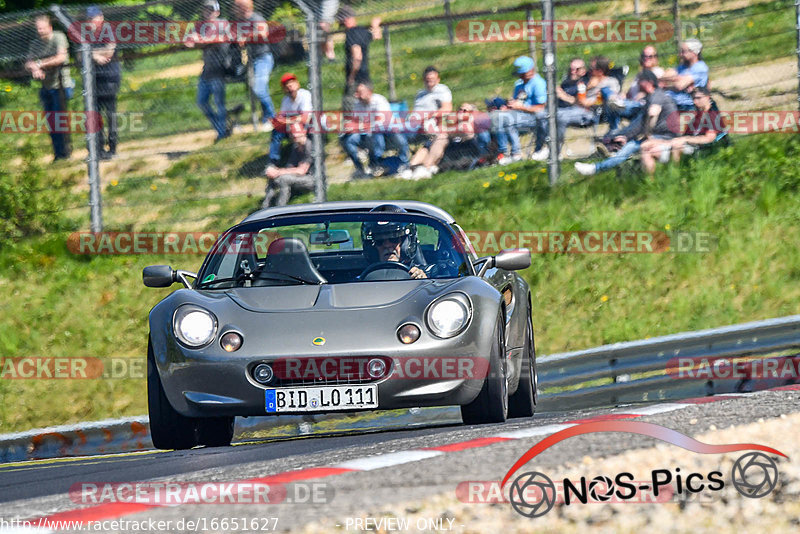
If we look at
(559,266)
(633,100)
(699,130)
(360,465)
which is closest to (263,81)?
(559,266)

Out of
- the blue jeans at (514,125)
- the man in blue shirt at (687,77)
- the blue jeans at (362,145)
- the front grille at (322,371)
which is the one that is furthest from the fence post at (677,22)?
the front grille at (322,371)

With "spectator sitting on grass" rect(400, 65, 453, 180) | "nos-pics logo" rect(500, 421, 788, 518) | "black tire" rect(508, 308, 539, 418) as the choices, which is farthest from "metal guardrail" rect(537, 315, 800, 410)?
"spectator sitting on grass" rect(400, 65, 453, 180)

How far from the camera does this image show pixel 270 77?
50.9 feet

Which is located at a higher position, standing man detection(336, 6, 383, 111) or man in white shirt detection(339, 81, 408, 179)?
standing man detection(336, 6, 383, 111)

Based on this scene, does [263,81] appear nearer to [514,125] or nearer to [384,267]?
[514,125]

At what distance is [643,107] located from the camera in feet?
46.5

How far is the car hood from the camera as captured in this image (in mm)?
7516

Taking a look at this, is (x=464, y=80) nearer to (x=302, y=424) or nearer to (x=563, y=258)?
(x=563, y=258)

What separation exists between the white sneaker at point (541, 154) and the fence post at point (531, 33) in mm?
1033

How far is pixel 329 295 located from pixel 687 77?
774 centimetres

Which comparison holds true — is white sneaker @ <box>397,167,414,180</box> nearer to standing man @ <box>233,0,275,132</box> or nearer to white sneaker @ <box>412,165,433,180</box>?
white sneaker @ <box>412,165,433,180</box>

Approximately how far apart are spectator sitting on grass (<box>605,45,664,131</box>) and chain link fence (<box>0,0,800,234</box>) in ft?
0.91

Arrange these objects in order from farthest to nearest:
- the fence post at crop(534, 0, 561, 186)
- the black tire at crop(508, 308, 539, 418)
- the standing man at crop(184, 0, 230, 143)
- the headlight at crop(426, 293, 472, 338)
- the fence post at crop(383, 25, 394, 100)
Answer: the standing man at crop(184, 0, 230, 143), the fence post at crop(383, 25, 394, 100), the fence post at crop(534, 0, 561, 186), the black tire at crop(508, 308, 539, 418), the headlight at crop(426, 293, 472, 338)

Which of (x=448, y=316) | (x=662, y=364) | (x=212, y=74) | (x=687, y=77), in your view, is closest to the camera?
(x=448, y=316)
